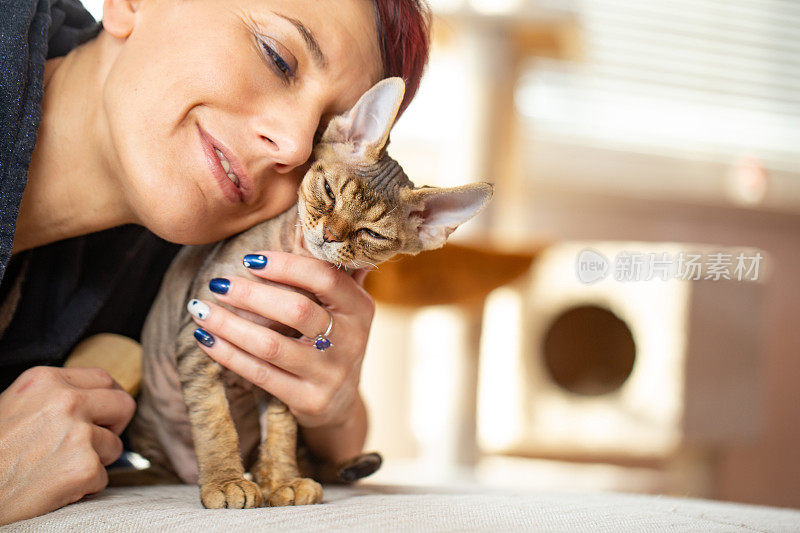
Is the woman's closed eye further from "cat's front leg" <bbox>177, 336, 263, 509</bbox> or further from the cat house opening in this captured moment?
the cat house opening

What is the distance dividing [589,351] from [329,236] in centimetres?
223

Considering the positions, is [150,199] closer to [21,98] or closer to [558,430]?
[21,98]

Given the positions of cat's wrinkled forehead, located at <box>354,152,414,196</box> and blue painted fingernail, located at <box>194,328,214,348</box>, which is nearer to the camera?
blue painted fingernail, located at <box>194,328,214,348</box>

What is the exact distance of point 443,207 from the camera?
122 centimetres

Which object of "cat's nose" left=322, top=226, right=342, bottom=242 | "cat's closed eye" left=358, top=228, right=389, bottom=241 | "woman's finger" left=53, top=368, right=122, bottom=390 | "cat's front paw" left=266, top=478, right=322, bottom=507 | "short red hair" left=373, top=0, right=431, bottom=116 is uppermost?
"short red hair" left=373, top=0, right=431, bottom=116

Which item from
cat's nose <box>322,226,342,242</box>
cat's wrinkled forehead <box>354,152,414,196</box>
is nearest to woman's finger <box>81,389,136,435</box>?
cat's nose <box>322,226,342,242</box>

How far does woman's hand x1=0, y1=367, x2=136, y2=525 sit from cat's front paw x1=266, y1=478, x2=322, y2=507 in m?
0.22

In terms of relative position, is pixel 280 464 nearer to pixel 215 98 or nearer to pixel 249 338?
pixel 249 338

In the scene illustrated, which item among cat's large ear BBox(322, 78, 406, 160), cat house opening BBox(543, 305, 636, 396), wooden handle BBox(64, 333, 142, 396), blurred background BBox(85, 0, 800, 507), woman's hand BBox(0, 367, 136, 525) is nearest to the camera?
woman's hand BBox(0, 367, 136, 525)

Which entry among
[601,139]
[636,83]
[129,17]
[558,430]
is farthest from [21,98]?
[636,83]

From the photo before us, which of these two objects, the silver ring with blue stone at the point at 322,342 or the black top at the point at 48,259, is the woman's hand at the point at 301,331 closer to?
the silver ring with blue stone at the point at 322,342

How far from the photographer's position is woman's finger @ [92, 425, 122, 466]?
96 centimetres

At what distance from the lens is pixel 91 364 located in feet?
4.00

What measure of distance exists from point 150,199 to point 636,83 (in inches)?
125
